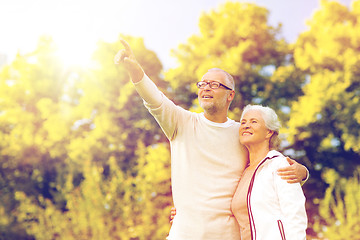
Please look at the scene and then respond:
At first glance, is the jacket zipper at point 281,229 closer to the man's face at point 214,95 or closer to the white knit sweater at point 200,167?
the white knit sweater at point 200,167

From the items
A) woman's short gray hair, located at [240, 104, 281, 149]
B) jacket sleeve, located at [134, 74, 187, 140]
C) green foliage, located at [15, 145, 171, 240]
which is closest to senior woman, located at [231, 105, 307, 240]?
woman's short gray hair, located at [240, 104, 281, 149]

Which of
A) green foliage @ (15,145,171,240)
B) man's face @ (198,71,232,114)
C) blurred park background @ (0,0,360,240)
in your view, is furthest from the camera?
blurred park background @ (0,0,360,240)

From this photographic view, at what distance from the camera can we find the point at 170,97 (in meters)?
14.1

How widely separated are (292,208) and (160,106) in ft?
3.17

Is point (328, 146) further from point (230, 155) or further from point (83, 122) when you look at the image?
point (230, 155)

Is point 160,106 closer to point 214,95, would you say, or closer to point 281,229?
point 214,95

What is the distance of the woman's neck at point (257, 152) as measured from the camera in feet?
8.16

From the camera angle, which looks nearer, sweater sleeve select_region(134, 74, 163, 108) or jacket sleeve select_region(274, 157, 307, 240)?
jacket sleeve select_region(274, 157, 307, 240)

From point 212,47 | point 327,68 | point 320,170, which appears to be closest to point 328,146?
point 320,170

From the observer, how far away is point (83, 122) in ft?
48.1

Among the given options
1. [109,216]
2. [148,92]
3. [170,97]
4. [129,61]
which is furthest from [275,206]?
[170,97]

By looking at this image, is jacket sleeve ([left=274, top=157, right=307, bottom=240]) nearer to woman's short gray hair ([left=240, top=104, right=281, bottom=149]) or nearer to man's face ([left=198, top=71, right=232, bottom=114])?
woman's short gray hair ([left=240, top=104, right=281, bottom=149])

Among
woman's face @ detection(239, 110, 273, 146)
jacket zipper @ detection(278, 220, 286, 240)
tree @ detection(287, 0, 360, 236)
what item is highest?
tree @ detection(287, 0, 360, 236)

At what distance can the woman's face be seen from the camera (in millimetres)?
2502
